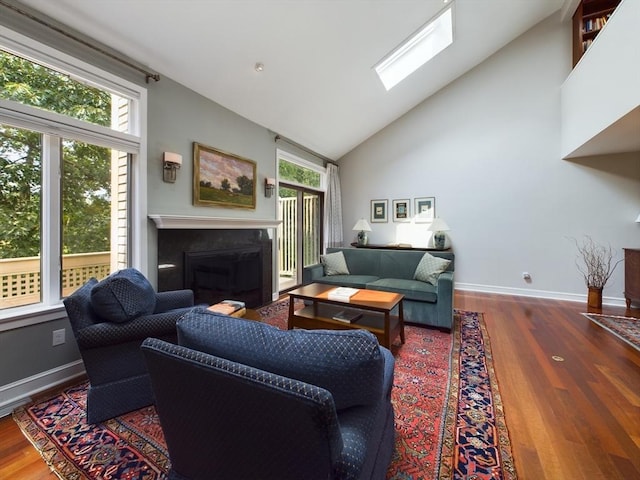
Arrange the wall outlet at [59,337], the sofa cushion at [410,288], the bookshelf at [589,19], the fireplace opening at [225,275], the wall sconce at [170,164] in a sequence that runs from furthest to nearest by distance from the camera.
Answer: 1. the bookshelf at [589,19]
2. the sofa cushion at [410,288]
3. the fireplace opening at [225,275]
4. the wall sconce at [170,164]
5. the wall outlet at [59,337]

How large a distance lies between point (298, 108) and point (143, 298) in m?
3.14

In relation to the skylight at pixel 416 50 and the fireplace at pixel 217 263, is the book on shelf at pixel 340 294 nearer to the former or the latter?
the fireplace at pixel 217 263

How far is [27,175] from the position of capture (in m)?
1.95

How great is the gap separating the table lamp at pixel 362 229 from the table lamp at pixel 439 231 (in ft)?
3.95

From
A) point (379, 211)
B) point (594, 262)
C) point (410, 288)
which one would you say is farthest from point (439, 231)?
point (594, 262)

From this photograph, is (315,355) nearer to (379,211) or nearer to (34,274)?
(34,274)

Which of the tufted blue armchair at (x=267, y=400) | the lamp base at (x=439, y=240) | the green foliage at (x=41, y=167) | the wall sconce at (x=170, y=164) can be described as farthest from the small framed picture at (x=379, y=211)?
the tufted blue armchair at (x=267, y=400)

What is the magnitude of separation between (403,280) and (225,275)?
2.27 m

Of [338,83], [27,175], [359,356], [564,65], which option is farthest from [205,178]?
[564,65]

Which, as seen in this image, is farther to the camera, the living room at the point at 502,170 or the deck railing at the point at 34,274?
the living room at the point at 502,170

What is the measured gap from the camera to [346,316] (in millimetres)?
2637

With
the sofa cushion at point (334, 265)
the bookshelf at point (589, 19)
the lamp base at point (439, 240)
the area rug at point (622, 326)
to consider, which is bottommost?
the area rug at point (622, 326)

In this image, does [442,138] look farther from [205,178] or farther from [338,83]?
[205,178]

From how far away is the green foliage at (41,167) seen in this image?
1.87 m
